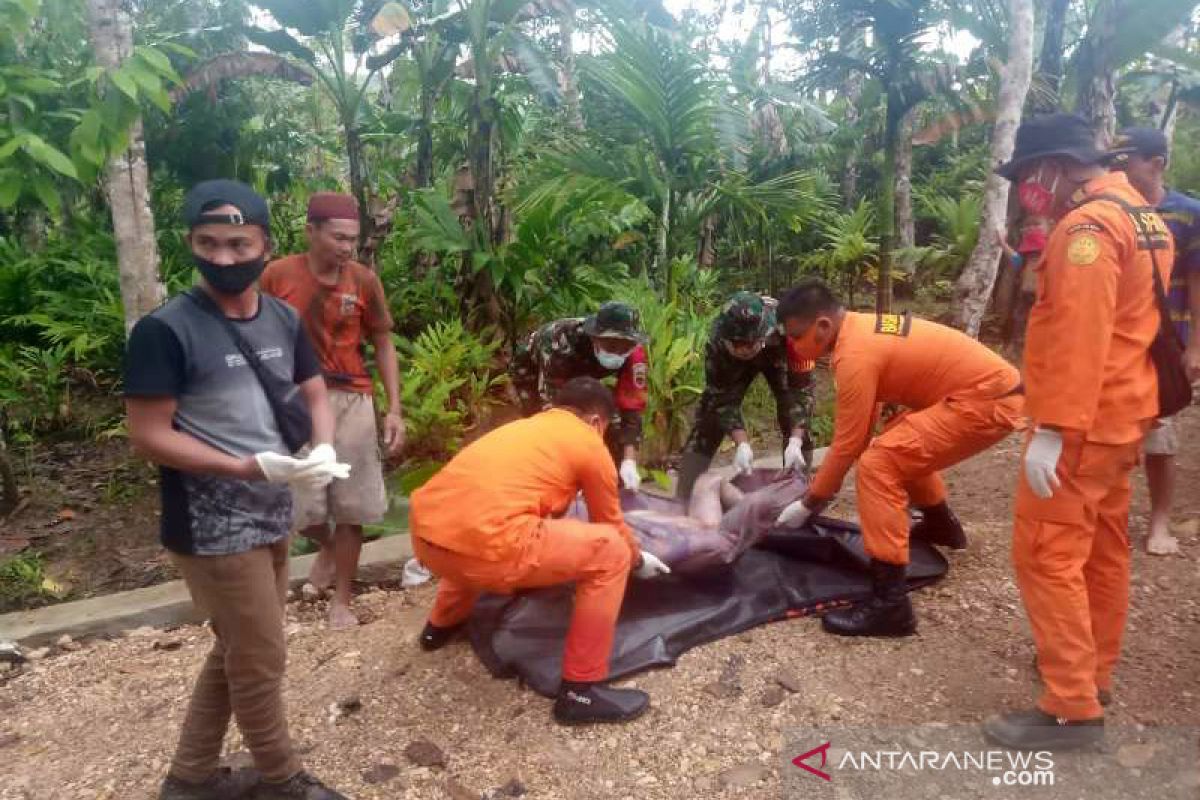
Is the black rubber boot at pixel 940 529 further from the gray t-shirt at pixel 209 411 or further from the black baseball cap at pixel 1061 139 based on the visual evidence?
the gray t-shirt at pixel 209 411

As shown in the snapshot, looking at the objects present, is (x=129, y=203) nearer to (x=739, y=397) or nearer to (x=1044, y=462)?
(x=739, y=397)

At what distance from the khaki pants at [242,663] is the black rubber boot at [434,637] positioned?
873mm

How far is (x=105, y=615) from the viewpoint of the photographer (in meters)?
3.56

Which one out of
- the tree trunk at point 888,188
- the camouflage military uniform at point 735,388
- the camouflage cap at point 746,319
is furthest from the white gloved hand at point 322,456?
the tree trunk at point 888,188

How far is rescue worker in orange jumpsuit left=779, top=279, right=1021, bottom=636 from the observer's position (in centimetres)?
312

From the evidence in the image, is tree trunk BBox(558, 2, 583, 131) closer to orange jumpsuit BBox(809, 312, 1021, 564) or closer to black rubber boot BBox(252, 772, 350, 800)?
orange jumpsuit BBox(809, 312, 1021, 564)

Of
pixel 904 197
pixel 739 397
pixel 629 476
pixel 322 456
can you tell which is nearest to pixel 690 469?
pixel 739 397

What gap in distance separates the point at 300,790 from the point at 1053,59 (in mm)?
7900

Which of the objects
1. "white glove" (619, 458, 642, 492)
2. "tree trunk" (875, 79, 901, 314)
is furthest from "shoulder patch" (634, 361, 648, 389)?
"tree trunk" (875, 79, 901, 314)

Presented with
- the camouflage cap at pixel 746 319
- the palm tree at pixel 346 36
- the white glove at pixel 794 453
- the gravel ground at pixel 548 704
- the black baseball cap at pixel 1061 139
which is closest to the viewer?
the black baseball cap at pixel 1061 139

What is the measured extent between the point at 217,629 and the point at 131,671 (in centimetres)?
151

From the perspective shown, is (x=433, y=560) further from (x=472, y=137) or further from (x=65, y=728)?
(x=472, y=137)

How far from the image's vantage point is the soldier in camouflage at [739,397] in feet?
13.8

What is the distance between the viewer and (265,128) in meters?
8.00
